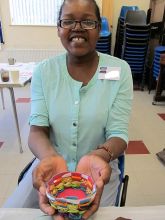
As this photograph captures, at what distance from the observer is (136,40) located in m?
3.87

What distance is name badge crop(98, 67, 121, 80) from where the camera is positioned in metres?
1.06

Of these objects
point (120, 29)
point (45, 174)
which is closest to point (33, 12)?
point (120, 29)

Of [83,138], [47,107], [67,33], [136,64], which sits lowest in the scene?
[136,64]

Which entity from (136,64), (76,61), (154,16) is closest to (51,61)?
(76,61)

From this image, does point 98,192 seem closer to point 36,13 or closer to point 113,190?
point 113,190

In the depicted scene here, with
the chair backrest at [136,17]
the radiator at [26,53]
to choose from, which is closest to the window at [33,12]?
the radiator at [26,53]

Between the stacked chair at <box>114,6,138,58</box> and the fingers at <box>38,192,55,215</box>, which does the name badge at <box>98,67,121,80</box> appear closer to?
the fingers at <box>38,192,55,215</box>

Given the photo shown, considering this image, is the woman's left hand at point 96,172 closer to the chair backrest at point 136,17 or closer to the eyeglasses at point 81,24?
the eyeglasses at point 81,24

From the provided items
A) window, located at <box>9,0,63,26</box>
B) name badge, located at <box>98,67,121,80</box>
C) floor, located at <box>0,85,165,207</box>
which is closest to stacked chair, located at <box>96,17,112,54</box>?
window, located at <box>9,0,63,26</box>

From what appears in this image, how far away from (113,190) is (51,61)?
0.63m

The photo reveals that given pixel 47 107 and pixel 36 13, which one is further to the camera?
pixel 36 13

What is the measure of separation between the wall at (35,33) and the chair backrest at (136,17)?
1.20 ft

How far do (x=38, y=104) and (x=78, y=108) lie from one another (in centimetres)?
18

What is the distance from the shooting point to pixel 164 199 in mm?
1779
